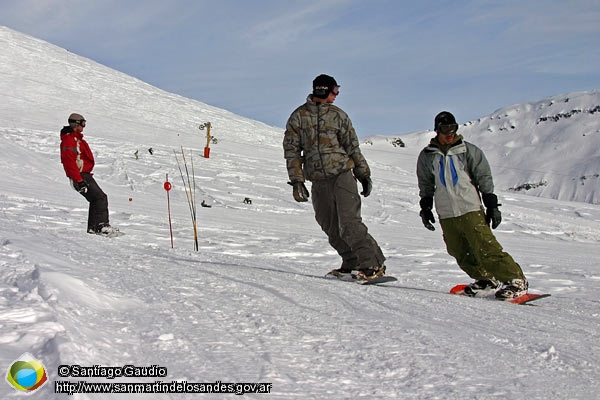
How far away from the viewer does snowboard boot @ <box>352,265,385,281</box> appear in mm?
5629

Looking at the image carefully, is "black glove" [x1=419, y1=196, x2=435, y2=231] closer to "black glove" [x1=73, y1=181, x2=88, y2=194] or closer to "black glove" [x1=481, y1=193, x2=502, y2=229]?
"black glove" [x1=481, y1=193, x2=502, y2=229]

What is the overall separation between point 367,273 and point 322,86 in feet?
5.65

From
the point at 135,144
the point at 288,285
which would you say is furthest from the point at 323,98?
the point at 135,144

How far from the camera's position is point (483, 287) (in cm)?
529

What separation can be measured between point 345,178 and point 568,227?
51.6 ft

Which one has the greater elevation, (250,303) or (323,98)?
(323,98)

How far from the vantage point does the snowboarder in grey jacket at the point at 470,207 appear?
524 centimetres

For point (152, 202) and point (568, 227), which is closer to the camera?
point (152, 202)

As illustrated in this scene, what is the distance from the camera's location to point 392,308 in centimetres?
398

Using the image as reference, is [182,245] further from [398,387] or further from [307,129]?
[398,387]

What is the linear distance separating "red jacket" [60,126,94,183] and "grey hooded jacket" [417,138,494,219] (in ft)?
16.1

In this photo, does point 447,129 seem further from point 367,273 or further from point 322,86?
point 367,273

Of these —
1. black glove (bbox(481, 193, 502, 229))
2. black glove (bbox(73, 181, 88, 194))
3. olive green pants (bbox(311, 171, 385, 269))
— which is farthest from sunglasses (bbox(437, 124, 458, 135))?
black glove (bbox(73, 181, 88, 194))

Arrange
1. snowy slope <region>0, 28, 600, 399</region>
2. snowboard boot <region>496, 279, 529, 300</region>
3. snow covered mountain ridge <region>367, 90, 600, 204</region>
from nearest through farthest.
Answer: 1. snowy slope <region>0, 28, 600, 399</region>
2. snowboard boot <region>496, 279, 529, 300</region>
3. snow covered mountain ridge <region>367, 90, 600, 204</region>
